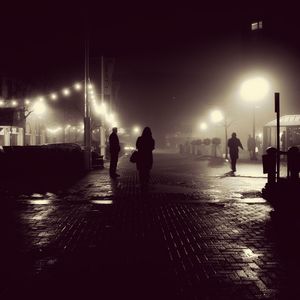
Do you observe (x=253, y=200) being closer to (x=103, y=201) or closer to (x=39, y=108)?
(x=103, y=201)

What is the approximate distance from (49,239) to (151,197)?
496 cm

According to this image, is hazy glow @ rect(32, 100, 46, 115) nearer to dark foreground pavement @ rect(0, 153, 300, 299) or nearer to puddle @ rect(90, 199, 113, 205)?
dark foreground pavement @ rect(0, 153, 300, 299)

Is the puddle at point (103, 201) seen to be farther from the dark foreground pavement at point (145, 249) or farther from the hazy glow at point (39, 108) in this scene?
the hazy glow at point (39, 108)

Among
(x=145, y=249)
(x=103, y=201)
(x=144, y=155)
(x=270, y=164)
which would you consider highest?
(x=144, y=155)

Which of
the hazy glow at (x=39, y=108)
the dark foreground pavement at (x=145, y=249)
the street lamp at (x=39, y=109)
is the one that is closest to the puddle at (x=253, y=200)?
the dark foreground pavement at (x=145, y=249)

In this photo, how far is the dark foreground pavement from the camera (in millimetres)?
4363

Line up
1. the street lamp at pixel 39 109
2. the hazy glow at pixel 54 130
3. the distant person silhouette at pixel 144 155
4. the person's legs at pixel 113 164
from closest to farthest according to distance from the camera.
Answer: the distant person silhouette at pixel 144 155 < the person's legs at pixel 113 164 < the street lamp at pixel 39 109 < the hazy glow at pixel 54 130

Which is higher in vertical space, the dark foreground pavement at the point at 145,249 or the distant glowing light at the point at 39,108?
the distant glowing light at the point at 39,108

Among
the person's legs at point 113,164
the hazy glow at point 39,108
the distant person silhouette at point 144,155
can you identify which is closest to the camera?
the distant person silhouette at point 144,155

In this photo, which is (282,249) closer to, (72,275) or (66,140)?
(72,275)

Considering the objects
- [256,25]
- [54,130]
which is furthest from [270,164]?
[256,25]

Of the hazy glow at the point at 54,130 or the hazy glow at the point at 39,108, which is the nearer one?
the hazy glow at the point at 39,108

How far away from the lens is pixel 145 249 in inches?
235

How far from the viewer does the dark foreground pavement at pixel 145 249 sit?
4363 millimetres
